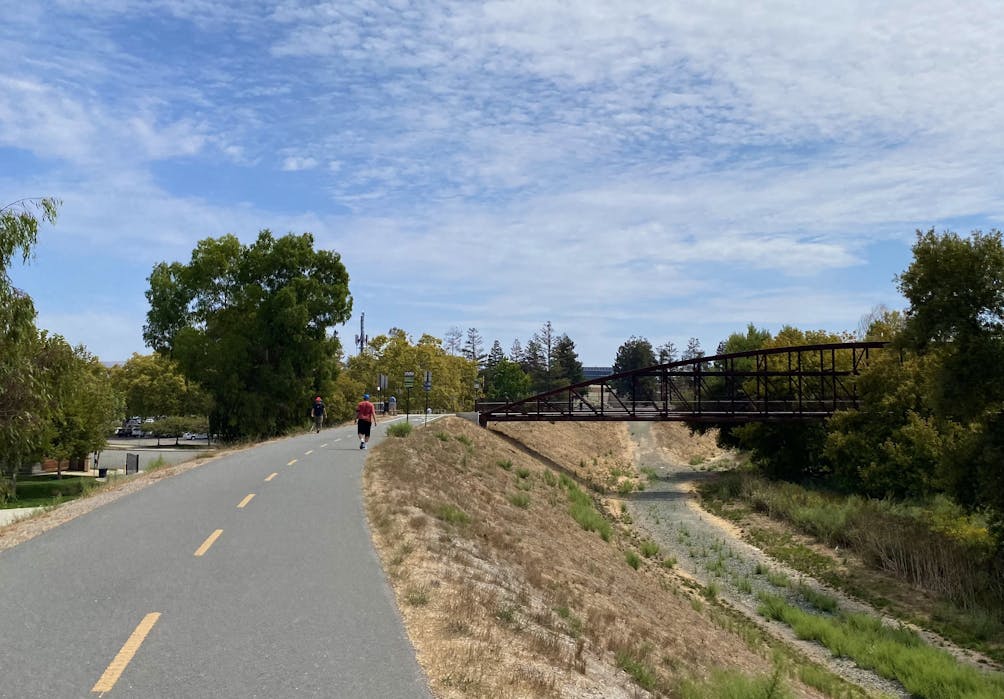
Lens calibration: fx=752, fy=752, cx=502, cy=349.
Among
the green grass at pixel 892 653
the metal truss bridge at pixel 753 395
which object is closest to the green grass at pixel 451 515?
the green grass at pixel 892 653

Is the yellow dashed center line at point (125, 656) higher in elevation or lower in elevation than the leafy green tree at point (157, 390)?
lower

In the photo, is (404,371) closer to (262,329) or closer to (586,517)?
(262,329)

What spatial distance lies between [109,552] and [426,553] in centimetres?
500

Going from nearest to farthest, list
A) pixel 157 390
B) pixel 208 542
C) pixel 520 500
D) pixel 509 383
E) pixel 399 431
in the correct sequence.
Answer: pixel 208 542, pixel 520 500, pixel 399 431, pixel 157 390, pixel 509 383

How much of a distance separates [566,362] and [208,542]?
143 m

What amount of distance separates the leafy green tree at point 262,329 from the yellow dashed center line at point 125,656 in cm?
4591

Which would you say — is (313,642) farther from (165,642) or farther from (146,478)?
(146,478)

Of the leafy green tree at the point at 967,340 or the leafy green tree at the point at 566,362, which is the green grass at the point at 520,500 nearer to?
the leafy green tree at the point at 967,340

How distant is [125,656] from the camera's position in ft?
23.8

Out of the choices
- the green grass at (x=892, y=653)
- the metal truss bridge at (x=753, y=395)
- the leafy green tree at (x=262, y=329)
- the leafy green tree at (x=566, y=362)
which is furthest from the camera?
the leafy green tree at (x=566, y=362)

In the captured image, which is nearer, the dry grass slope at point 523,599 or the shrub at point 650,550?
the dry grass slope at point 523,599

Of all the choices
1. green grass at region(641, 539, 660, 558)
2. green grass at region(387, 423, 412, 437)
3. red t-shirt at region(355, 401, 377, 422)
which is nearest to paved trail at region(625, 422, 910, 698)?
green grass at region(641, 539, 660, 558)

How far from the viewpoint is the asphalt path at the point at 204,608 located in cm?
676

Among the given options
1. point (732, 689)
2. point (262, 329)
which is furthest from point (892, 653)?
point (262, 329)
